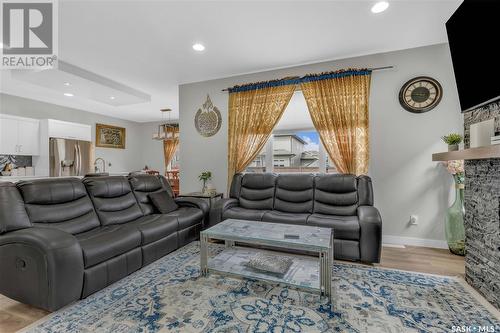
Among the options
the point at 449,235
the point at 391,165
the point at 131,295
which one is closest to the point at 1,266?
the point at 131,295

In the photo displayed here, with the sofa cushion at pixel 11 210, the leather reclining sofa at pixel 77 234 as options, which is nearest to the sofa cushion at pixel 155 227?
the leather reclining sofa at pixel 77 234

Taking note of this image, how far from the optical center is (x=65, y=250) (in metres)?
1.73

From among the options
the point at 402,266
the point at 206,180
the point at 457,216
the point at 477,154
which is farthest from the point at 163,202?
the point at 457,216

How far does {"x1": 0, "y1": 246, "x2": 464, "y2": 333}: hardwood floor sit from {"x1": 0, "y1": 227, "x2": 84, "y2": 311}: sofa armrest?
98 mm

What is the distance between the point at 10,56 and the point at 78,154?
110 inches

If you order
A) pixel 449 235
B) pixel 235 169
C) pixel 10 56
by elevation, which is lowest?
pixel 449 235

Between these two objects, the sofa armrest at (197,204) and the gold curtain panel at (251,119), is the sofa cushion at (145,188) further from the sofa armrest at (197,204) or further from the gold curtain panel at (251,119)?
the gold curtain panel at (251,119)

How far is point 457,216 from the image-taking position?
2.82 meters

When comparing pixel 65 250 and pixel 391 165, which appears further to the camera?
pixel 391 165

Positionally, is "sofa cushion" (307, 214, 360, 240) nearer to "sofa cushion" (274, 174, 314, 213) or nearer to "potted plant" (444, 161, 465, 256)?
"sofa cushion" (274, 174, 314, 213)

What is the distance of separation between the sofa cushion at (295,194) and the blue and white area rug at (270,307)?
3.64 feet

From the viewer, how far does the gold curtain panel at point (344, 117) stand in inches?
130

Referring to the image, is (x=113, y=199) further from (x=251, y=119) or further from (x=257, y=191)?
(x=251, y=119)

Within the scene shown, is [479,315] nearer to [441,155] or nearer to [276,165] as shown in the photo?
[441,155]
